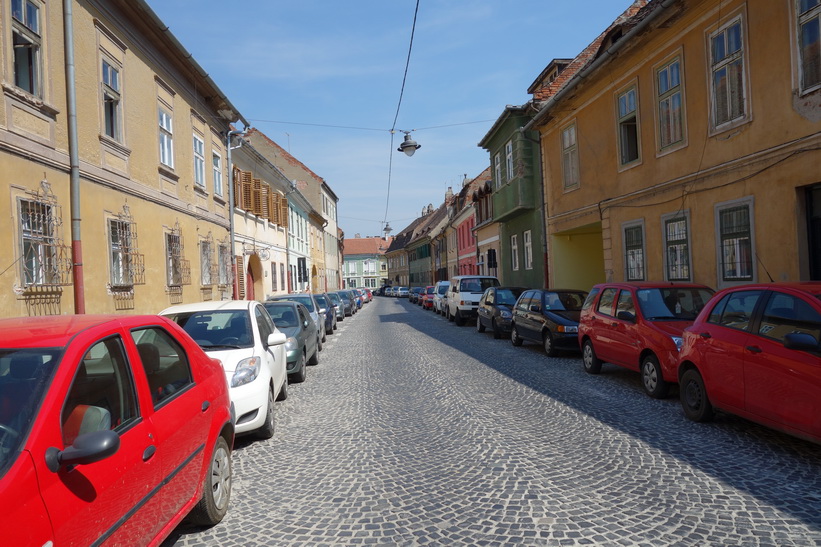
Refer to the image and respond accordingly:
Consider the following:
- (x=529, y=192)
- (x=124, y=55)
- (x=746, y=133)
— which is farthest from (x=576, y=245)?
(x=124, y=55)

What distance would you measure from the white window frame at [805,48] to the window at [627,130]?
→ 225 inches

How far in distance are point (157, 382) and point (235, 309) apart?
4.10m

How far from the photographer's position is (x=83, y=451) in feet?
7.89

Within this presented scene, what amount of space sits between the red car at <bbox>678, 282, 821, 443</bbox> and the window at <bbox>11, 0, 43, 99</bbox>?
32.0 feet

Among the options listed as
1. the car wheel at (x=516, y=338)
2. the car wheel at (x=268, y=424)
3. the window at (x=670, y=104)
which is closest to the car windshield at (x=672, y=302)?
the window at (x=670, y=104)

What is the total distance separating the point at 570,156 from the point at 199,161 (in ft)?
37.8

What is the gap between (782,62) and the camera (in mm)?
9797

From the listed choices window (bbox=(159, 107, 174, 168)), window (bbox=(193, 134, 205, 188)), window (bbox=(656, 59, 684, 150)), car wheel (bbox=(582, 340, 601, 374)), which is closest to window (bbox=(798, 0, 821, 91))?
window (bbox=(656, 59, 684, 150))

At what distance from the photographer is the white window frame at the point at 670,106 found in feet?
42.2

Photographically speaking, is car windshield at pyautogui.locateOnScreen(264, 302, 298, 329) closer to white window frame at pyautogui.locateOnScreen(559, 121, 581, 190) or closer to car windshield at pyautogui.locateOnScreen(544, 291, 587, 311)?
car windshield at pyautogui.locateOnScreen(544, 291, 587, 311)

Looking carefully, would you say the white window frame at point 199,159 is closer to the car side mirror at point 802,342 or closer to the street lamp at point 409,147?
the street lamp at point 409,147

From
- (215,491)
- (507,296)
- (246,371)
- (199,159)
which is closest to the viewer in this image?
(215,491)

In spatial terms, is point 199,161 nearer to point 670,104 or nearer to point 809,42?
point 670,104

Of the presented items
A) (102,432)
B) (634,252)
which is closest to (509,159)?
(634,252)
